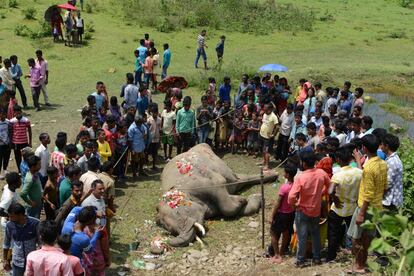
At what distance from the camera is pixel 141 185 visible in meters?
11.1

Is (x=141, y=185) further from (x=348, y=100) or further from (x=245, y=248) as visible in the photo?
(x=348, y=100)

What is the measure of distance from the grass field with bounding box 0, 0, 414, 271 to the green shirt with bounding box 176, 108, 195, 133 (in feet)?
3.97

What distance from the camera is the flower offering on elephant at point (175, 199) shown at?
30.2 ft

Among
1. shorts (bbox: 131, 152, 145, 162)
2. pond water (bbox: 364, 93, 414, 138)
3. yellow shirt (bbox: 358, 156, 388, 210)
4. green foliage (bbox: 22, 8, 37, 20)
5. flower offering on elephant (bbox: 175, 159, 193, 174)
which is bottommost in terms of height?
pond water (bbox: 364, 93, 414, 138)

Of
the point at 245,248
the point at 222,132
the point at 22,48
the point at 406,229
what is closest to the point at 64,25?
the point at 22,48

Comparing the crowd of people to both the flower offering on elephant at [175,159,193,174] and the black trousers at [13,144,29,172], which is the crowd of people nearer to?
the black trousers at [13,144,29,172]

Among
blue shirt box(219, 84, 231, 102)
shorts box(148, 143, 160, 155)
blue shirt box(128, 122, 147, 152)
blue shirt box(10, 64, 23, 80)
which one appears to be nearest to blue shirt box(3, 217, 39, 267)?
blue shirt box(128, 122, 147, 152)

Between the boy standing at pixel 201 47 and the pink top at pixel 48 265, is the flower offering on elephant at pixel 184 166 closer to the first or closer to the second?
the pink top at pixel 48 265

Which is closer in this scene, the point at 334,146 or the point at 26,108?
the point at 334,146

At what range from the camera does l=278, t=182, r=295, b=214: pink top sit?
24.1 feet

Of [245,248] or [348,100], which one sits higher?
[348,100]

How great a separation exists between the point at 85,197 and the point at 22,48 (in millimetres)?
15378

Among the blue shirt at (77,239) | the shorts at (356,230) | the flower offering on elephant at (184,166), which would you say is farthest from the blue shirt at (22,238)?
the flower offering on elephant at (184,166)

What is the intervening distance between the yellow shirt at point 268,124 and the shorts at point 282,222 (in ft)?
14.5
